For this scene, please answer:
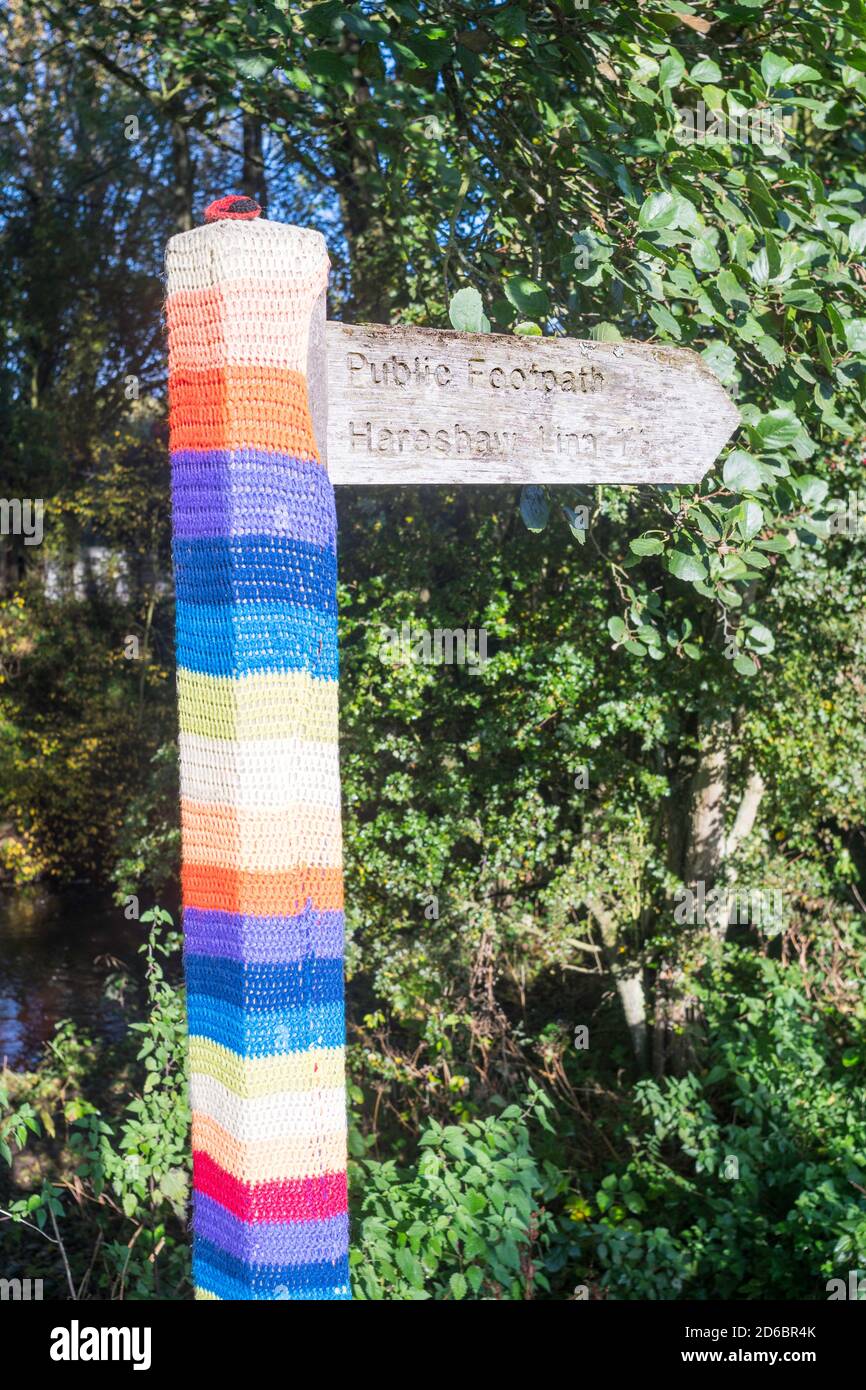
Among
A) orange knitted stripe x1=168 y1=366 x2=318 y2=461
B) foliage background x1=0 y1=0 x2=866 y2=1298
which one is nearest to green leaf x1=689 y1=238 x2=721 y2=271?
foliage background x1=0 y1=0 x2=866 y2=1298

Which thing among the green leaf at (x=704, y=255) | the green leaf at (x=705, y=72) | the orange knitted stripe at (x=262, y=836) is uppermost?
the green leaf at (x=705, y=72)

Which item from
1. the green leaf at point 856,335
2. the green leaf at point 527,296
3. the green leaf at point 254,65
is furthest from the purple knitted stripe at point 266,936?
the green leaf at point 254,65

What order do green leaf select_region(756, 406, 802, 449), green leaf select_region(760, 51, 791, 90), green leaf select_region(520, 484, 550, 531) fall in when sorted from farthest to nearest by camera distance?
green leaf select_region(760, 51, 791, 90) → green leaf select_region(756, 406, 802, 449) → green leaf select_region(520, 484, 550, 531)

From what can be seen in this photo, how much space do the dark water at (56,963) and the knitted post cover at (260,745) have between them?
6781mm

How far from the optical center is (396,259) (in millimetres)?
6988

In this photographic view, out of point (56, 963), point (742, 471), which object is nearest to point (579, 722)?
point (742, 471)

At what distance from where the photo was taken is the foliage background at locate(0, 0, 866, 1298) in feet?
10.6

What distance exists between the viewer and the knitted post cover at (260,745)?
171 cm

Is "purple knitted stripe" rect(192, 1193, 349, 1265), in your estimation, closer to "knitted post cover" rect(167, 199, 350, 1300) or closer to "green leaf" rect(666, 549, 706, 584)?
"knitted post cover" rect(167, 199, 350, 1300)

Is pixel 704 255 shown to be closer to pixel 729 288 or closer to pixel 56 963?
pixel 729 288

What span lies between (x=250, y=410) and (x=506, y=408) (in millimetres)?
450

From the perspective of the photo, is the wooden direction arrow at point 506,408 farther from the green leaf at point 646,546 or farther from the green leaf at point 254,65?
the green leaf at point 254,65

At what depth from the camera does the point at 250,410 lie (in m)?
1.71

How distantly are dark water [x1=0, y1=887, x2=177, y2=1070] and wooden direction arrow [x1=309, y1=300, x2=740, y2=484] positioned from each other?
6934 mm
